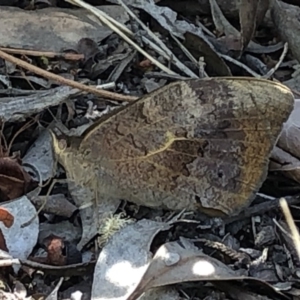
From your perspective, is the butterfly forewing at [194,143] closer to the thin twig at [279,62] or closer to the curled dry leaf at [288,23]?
the thin twig at [279,62]

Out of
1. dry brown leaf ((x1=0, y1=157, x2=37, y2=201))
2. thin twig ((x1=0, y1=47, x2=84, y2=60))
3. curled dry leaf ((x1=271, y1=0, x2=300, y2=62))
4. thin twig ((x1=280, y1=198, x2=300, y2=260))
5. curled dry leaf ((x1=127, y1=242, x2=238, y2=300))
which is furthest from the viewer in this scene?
curled dry leaf ((x1=271, y1=0, x2=300, y2=62))

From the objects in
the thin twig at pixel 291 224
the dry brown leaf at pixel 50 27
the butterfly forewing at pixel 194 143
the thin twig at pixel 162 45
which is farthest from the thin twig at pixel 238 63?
the thin twig at pixel 291 224

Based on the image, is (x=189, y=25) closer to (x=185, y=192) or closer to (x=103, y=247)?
(x=185, y=192)

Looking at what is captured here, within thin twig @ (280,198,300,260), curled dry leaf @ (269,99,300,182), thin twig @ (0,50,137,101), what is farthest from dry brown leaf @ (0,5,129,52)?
thin twig @ (280,198,300,260)

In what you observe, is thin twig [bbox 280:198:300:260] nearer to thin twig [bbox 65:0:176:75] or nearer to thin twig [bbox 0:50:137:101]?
thin twig [bbox 0:50:137:101]

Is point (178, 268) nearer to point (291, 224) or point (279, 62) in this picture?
point (291, 224)

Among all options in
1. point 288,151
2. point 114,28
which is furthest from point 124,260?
point 114,28
